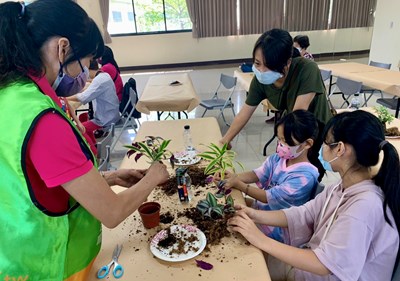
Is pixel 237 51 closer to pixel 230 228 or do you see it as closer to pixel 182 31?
pixel 182 31

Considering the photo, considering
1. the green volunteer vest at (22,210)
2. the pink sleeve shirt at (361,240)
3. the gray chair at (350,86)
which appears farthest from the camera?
the gray chair at (350,86)

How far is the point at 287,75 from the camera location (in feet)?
6.13

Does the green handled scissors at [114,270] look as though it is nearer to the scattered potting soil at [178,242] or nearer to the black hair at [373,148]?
the scattered potting soil at [178,242]

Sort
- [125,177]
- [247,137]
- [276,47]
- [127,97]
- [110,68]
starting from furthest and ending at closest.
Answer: [247,137] < [127,97] < [110,68] < [276,47] < [125,177]

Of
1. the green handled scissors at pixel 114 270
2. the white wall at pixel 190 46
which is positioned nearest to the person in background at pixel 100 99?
the green handled scissors at pixel 114 270

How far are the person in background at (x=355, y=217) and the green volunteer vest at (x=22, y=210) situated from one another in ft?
1.98

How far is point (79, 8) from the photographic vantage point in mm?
836

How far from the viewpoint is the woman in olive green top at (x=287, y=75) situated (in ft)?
5.66

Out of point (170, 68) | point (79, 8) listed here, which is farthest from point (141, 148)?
point (170, 68)

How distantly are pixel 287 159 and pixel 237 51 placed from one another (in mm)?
7654

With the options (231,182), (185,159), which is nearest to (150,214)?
(231,182)

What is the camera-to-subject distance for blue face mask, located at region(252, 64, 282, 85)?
1.83 meters

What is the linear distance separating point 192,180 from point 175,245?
513 millimetres

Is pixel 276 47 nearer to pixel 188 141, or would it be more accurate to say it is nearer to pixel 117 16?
pixel 188 141
